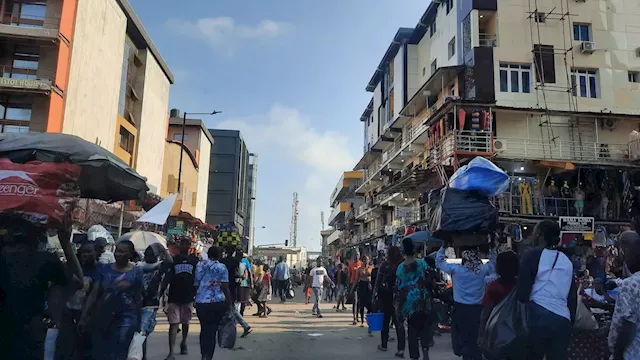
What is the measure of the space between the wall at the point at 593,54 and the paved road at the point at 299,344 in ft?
59.1

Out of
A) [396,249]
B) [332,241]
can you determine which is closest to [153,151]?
[396,249]

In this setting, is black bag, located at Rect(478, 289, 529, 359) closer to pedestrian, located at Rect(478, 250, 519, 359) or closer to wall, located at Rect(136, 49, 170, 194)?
pedestrian, located at Rect(478, 250, 519, 359)

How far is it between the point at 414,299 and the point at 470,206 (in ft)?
6.30

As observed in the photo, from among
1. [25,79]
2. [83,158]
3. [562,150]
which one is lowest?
[83,158]

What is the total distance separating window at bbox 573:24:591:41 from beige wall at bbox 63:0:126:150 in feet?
81.4

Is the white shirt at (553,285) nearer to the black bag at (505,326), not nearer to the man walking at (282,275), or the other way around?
the black bag at (505,326)

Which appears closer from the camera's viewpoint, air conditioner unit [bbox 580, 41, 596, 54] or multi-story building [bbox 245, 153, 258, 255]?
air conditioner unit [bbox 580, 41, 596, 54]

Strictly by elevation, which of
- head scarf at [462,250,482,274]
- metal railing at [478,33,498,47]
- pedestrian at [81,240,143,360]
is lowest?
pedestrian at [81,240,143,360]

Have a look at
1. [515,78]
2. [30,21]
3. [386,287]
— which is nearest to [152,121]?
[30,21]

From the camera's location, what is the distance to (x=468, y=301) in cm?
566

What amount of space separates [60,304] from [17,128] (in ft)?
62.1

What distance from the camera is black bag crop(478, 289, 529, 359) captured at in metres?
4.09

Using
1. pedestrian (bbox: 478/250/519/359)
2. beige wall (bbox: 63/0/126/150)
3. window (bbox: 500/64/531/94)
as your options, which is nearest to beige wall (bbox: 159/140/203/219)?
beige wall (bbox: 63/0/126/150)

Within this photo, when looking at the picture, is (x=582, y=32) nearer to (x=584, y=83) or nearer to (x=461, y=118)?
(x=584, y=83)
